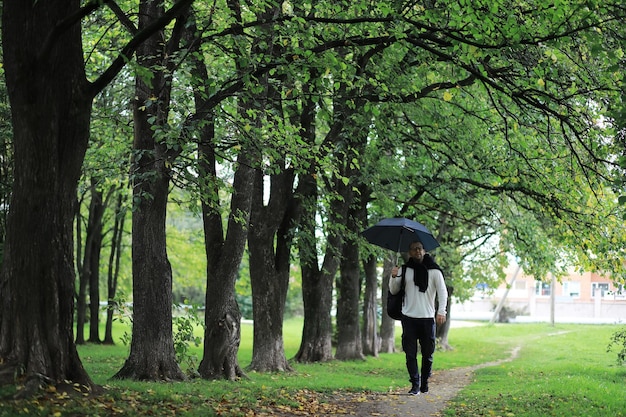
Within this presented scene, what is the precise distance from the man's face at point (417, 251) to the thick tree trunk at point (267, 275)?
19.3 ft

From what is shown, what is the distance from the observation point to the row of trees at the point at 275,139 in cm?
812

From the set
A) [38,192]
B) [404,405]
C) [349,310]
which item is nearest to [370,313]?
[349,310]

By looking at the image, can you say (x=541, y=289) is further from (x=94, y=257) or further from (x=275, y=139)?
(x=275, y=139)

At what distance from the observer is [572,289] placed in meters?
74.8

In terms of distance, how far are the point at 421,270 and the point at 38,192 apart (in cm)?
543

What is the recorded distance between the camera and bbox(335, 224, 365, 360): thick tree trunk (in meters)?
23.1

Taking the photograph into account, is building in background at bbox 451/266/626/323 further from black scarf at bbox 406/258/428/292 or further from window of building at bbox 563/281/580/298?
black scarf at bbox 406/258/428/292

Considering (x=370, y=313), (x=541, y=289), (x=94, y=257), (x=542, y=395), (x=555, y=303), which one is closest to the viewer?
(x=542, y=395)

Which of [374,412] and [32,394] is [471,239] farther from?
[32,394]

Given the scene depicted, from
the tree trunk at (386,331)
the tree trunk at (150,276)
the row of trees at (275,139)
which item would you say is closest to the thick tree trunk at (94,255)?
the row of trees at (275,139)

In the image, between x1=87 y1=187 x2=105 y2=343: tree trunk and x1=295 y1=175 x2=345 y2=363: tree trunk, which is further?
x1=87 y1=187 x2=105 y2=343: tree trunk

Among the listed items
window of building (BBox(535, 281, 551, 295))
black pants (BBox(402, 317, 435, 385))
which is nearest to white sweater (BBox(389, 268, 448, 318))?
black pants (BBox(402, 317, 435, 385))

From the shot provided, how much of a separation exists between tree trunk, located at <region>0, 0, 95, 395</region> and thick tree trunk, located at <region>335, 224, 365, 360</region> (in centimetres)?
1531

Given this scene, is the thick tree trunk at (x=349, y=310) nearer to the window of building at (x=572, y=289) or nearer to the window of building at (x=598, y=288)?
the window of building at (x=598, y=288)
